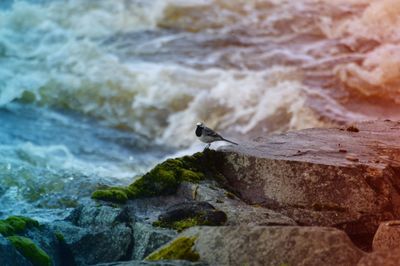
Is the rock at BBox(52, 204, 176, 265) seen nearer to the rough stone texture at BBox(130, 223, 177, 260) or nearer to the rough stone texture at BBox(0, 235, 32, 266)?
the rough stone texture at BBox(130, 223, 177, 260)

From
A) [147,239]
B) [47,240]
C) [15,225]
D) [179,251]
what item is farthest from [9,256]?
[179,251]

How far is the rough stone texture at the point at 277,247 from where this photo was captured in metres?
4.34

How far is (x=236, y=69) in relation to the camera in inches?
659

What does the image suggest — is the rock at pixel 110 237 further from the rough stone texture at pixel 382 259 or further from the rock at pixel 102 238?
the rough stone texture at pixel 382 259

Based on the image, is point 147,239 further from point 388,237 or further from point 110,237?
point 388,237

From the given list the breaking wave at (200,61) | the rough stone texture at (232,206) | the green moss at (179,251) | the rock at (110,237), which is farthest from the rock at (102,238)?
the breaking wave at (200,61)

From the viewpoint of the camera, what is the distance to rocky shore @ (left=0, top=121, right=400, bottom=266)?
5.23 metres

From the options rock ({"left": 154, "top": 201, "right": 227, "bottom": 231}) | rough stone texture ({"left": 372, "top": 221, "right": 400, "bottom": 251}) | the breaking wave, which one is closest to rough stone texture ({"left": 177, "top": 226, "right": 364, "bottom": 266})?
rough stone texture ({"left": 372, "top": 221, "right": 400, "bottom": 251})

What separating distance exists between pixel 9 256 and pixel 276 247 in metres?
2.07

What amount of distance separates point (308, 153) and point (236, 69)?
9.79 metres

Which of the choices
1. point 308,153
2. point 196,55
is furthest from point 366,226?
point 196,55

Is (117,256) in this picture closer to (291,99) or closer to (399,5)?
(291,99)

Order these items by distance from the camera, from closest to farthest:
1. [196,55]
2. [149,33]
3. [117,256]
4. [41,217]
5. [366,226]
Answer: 1. [117,256]
2. [366,226]
3. [41,217]
4. [196,55]
5. [149,33]

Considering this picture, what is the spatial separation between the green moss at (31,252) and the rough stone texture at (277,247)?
151 centimetres
